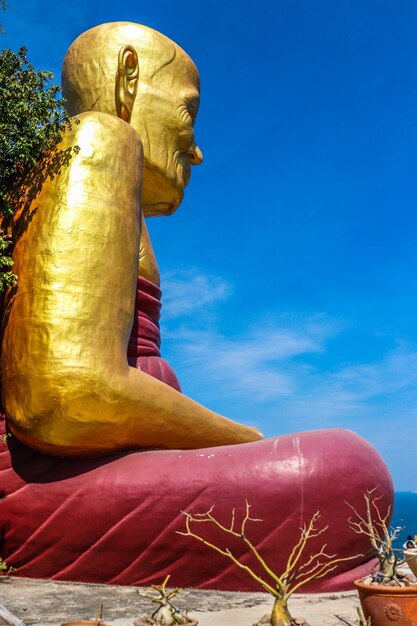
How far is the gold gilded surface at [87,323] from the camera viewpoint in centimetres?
660

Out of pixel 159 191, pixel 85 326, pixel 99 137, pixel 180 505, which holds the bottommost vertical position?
pixel 180 505

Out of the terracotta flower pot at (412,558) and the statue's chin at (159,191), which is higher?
the statue's chin at (159,191)

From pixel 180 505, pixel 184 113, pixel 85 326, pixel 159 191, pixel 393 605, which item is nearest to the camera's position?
pixel 393 605

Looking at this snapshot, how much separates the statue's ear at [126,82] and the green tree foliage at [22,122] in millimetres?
1744

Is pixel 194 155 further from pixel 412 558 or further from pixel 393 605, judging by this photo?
pixel 393 605

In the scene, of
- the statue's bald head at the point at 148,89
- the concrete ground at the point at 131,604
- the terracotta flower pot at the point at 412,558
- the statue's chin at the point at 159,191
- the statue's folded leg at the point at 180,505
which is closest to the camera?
the concrete ground at the point at 131,604

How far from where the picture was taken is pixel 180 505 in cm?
628

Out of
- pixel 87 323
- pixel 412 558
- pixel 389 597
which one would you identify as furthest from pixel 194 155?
pixel 389 597

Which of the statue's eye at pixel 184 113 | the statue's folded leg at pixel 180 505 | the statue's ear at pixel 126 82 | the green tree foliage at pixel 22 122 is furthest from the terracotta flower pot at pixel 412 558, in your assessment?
the statue's ear at pixel 126 82

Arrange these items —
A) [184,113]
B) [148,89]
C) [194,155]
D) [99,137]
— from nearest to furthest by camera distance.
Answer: [99,137]
[148,89]
[184,113]
[194,155]

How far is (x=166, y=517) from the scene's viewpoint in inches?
248

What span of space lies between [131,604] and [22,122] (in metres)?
5.39

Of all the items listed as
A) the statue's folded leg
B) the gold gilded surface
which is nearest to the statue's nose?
the gold gilded surface

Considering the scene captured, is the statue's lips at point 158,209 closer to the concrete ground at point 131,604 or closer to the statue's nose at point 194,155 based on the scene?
the statue's nose at point 194,155
